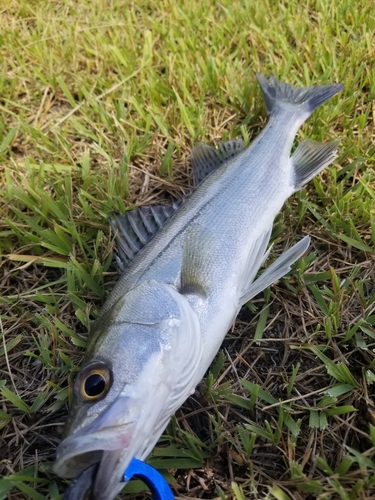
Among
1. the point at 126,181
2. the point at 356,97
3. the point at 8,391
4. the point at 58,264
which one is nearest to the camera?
the point at 8,391

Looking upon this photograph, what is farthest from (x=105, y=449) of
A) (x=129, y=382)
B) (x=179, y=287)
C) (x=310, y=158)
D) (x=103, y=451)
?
(x=310, y=158)

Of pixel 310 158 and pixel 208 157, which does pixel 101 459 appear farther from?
pixel 310 158

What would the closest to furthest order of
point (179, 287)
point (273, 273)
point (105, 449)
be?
point (105, 449), point (179, 287), point (273, 273)

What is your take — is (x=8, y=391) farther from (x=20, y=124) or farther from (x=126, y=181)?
(x=20, y=124)

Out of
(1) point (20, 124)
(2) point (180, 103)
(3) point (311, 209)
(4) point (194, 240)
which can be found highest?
(1) point (20, 124)

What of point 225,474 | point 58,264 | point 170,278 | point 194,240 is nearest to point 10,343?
point 58,264
